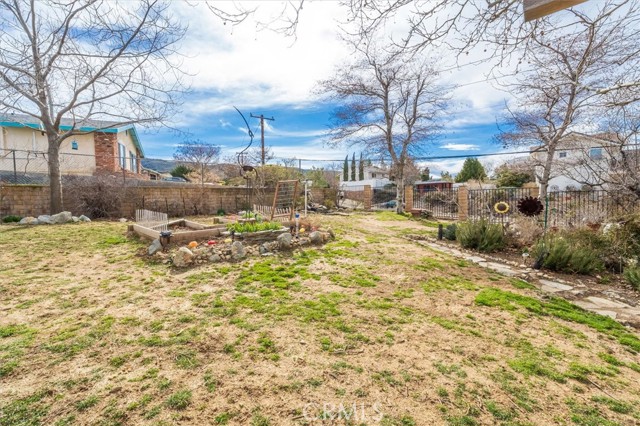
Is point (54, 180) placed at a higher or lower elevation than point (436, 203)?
higher

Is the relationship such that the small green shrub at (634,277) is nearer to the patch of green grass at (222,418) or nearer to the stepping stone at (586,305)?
the stepping stone at (586,305)

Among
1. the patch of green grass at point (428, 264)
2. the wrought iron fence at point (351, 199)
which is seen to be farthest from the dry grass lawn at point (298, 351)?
the wrought iron fence at point (351, 199)

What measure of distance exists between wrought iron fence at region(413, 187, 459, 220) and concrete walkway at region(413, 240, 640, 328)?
9812mm

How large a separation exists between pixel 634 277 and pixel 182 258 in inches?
261

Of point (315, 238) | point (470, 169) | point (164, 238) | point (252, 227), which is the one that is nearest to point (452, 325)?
point (315, 238)

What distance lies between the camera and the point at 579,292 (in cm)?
402

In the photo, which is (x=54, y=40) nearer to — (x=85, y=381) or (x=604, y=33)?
(x=85, y=381)

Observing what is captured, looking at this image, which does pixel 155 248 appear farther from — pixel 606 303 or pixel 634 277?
pixel 634 277

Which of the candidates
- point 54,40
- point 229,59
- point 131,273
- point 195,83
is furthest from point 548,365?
point 54,40

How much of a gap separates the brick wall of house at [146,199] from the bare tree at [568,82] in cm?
840

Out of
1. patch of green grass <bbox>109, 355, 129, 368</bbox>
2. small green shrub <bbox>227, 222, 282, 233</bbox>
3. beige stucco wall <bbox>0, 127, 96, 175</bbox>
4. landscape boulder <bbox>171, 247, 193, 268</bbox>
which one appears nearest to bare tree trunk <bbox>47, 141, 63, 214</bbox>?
beige stucco wall <bbox>0, 127, 96, 175</bbox>

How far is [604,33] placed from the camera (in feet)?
15.7

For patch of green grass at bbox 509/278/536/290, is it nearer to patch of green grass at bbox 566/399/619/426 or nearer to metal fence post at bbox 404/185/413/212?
patch of green grass at bbox 566/399/619/426

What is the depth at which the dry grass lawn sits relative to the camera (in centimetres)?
173
